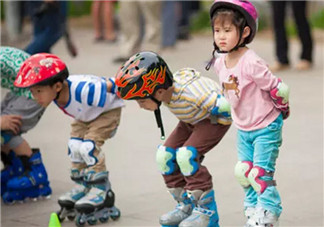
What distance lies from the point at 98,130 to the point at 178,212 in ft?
2.65

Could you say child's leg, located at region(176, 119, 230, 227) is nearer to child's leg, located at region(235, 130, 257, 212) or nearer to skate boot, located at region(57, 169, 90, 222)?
child's leg, located at region(235, 130, 257, 212)

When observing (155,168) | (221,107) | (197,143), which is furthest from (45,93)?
(155,168)

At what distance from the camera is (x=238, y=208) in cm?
631

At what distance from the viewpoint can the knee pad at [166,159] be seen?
5.66 meters

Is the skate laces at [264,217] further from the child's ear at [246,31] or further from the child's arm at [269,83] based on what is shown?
the child's ear at [246,31]

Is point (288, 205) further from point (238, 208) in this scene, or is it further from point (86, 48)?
point (86, 48)

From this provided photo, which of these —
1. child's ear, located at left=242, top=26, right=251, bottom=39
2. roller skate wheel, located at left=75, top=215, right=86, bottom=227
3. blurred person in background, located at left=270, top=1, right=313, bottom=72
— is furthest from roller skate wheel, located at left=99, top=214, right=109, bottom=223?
blurred person in background, located at left=270, top=1, right=313, bottom=72

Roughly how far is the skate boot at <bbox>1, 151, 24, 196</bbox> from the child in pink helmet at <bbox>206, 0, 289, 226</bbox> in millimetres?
2063

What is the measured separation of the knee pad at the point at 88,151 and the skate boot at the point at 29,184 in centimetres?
81

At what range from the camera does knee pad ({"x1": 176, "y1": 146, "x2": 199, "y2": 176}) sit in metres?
5.52

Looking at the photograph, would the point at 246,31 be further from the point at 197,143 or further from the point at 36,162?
the point at 36,162

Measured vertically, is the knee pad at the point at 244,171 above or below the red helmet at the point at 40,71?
below

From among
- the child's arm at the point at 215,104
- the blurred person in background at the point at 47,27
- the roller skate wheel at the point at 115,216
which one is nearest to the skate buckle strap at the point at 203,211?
the child's arm at the point at 215,104

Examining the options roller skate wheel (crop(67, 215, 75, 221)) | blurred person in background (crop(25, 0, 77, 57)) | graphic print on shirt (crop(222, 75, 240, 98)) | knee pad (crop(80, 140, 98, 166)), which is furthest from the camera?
blurred person in background (crop(25, 0, 77, 57))
